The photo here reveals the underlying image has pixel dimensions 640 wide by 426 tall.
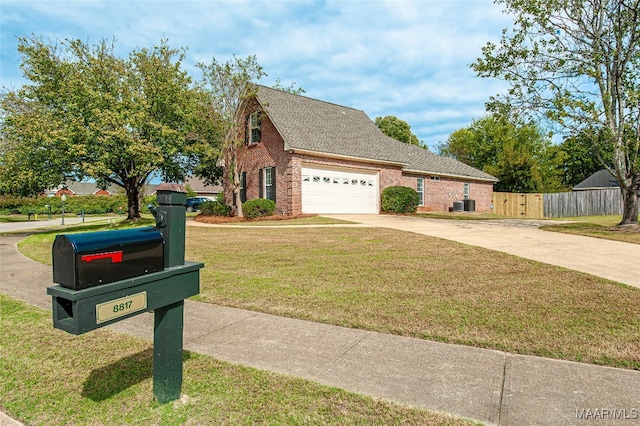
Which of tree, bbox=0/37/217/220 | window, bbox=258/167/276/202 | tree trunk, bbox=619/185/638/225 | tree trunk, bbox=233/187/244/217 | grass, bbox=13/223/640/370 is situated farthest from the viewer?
tree trunk, bbox=233/187/244/217

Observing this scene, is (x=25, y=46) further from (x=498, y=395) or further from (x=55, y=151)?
(x=498, y=395)

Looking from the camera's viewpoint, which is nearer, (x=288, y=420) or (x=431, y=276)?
(x=288, y=420)

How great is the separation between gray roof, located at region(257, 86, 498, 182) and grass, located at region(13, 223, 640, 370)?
1160 centimetres

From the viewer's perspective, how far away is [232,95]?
19.5 m

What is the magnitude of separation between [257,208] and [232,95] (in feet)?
20.4

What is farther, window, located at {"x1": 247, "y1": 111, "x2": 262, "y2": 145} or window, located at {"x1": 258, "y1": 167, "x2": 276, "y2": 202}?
window, located at {"x1": 247, "y1": 111, "x2": 262, "y2": 145}

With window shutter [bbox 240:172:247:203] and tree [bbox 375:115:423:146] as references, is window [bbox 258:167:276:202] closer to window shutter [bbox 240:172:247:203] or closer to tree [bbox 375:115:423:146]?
window shutter [bbox 240:172:247:203]

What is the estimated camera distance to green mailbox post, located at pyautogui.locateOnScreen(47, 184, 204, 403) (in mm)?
1968

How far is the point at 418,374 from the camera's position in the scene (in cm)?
301

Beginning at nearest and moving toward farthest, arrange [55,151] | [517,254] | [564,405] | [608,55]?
1. [564,405]
2. [517,254]
3. [608,55]
4. [55,151]

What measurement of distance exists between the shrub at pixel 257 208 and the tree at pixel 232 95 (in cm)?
134

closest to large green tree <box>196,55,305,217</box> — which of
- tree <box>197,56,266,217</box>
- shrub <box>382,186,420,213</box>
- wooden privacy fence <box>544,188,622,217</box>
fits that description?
tree <box>197,56,266,217</box>

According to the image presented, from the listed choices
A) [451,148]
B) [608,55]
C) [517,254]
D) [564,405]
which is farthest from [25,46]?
[451,148]

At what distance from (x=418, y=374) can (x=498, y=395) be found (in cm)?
60
